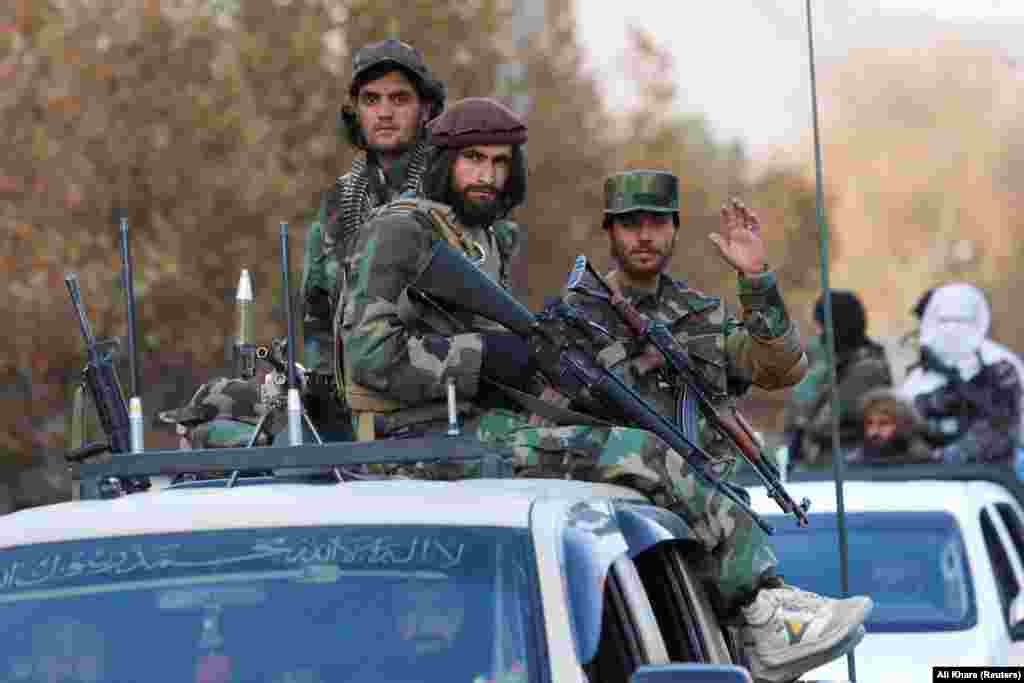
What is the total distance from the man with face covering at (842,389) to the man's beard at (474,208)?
6683 mm

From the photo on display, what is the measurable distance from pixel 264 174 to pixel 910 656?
20533 millimetres

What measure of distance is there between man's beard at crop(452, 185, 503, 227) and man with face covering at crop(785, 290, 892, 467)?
21.9 ft

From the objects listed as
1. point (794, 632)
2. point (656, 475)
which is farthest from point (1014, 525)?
point (656, 475)

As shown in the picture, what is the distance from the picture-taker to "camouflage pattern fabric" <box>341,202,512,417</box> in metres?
5.79

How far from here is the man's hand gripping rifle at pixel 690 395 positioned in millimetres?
6219

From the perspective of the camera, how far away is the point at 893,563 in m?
9.74

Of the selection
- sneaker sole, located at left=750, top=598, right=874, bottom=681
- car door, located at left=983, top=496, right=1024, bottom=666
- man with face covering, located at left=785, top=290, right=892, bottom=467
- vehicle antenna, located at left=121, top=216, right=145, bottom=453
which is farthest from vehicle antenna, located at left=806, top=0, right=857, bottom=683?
man with face covering, located at left=785, top=290, right=892, bottom=467

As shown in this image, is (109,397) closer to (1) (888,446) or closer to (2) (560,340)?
(2) (560,340)

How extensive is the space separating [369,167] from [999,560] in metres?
4.13

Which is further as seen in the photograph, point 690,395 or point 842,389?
point 842,389

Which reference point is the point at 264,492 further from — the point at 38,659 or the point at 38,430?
the point at 38,430

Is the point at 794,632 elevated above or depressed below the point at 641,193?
below

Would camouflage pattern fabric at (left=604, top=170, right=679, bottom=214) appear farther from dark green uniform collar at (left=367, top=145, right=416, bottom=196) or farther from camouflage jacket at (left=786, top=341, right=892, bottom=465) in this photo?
camouflage jacket at (left=786, top=341, right=892, bottom=465)

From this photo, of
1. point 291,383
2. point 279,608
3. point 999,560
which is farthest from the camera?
point 999,560
